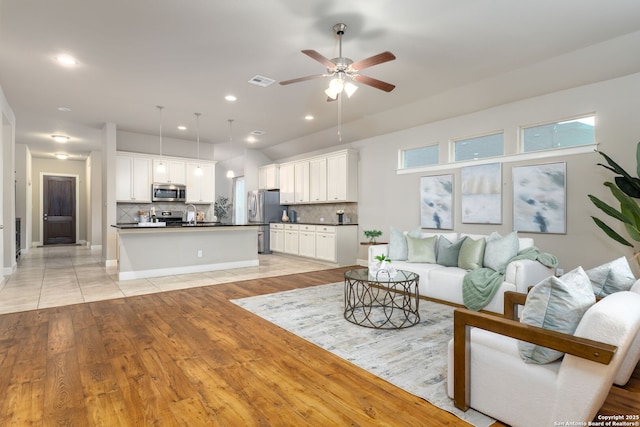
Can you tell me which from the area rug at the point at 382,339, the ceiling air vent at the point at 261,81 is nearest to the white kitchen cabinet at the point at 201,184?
the ceiling air vent at the point at 261,81

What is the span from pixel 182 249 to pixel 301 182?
3.55 meters

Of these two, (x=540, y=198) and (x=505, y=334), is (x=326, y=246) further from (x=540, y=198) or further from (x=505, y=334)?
(x=505, y=334)

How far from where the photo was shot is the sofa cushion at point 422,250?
4.86 metres

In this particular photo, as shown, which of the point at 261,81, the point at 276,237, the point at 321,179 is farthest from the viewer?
the point at 276,237

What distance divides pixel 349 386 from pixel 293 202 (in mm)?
6995

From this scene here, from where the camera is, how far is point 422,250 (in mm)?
4902

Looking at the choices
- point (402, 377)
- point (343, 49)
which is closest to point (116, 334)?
point (402, 377)

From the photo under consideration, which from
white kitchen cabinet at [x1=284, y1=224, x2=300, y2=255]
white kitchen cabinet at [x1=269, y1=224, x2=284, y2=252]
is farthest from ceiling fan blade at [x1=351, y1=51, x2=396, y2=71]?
white kitchen cabinet at [x1=269, y1=224, x2=284, y2=252]

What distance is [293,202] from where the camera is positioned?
9.06 metres

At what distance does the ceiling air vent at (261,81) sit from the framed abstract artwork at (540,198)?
384 cm

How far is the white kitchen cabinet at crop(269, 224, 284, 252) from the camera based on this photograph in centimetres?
893

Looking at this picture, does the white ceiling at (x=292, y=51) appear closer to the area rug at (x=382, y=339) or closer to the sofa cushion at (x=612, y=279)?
the sofa cushion at (x=612, y=279)

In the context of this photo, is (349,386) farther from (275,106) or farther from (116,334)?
(275,106)

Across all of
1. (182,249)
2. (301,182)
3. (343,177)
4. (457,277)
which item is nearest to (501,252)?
(457,277)
